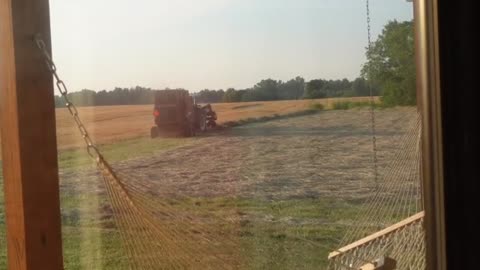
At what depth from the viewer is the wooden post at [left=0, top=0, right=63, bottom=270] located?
1.36 m

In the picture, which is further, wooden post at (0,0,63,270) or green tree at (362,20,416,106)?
green tree at (362,20,416,106)

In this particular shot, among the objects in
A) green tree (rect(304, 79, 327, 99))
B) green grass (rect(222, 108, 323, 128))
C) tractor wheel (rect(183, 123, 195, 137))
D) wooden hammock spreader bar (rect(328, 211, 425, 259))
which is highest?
green tree (rect(304, 79, 327, 99))

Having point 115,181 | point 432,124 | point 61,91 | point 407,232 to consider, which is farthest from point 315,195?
point 61,91

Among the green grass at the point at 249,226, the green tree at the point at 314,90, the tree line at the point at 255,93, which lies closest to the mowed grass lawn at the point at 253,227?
the green grass at the point at 249,226

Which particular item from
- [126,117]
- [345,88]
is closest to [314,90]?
[345,88]

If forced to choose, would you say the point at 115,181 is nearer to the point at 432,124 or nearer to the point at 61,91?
the point at 61,91

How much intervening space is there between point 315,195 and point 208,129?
302mm

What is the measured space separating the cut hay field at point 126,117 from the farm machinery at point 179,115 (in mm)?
18

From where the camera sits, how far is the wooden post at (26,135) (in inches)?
53.7

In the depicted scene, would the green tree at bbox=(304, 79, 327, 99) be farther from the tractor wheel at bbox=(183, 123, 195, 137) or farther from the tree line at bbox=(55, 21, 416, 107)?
the tractor wheel at bbox=(183, 123, 195, 137)

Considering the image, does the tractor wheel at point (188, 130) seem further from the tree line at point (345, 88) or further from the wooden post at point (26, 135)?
the wooden post at point (26, 135)

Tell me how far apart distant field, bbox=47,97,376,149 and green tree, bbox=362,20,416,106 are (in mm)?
59

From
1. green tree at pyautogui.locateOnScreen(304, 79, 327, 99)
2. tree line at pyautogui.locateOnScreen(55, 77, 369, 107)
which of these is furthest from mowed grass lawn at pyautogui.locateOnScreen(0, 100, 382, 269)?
green tree at pyautogui.locateOnScreen(304, 79, 327, 99)

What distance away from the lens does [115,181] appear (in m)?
1.50
